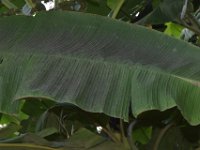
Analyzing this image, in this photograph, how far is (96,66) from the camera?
45.6 inches

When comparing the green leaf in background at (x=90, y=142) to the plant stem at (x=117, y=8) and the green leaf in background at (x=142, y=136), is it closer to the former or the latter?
the green leaf in background at (x=142, y=136)

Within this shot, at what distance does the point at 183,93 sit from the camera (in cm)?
104

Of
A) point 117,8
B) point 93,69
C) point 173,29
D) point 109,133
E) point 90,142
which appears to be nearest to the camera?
point 93,69

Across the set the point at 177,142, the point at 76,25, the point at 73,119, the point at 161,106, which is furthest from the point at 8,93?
the point at 177,142

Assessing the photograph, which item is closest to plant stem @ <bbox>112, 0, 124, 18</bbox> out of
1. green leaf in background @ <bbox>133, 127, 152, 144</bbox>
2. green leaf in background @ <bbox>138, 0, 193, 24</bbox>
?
green leaf in background @ <bbox>138, 0, 193, 24</bbox>

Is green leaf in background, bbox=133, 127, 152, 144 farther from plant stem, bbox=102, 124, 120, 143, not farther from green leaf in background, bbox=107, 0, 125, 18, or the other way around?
green leaf in background, bbox=107, 0, 125, 18

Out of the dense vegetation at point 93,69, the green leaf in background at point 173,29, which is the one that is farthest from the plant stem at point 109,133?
the green leaf in background at point 173,29

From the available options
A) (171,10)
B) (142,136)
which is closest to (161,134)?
(142,136)

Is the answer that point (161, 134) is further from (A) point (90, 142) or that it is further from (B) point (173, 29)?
(B) point (173, 29)

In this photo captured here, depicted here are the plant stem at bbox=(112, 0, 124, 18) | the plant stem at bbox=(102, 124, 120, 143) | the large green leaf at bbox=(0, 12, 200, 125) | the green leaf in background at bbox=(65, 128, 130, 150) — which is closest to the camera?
the large green leaf at bbox=(0, 12, 200, 125)

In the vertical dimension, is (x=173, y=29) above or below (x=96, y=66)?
below

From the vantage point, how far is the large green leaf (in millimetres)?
1059

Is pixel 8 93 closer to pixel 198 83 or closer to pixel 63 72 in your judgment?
pixel 63 72

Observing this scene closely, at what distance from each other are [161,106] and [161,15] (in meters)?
0.82
